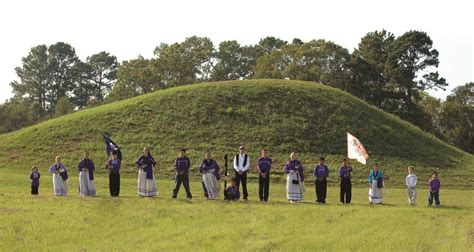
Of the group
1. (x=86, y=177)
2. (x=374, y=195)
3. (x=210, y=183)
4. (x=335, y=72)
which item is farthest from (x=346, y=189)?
(x=335, y=72)

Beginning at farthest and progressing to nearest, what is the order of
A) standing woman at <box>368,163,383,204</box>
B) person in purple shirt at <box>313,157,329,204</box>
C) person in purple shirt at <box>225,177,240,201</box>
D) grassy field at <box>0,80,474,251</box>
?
standing woman at <box>368,163,383,204</box> < person in purple shirt at <box>313,157,329,204</box> < person in purple shirt at <box>225,177,240,201</box> < grassy field at <box>0,80,474,251</box>

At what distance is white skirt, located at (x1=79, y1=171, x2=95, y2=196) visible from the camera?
68.7 feet

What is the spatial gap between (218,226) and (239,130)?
26.7 meters

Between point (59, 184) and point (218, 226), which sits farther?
point (59, 184)

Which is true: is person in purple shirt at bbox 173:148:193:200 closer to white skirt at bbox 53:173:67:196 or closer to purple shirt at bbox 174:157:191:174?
purple shirt at bbox 174:157:191:174

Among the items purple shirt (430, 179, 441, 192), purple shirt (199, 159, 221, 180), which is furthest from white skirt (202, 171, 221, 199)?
purple shirt (430, 179, 441, 192)

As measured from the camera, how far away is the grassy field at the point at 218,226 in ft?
45.4

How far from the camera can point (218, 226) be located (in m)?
15.5

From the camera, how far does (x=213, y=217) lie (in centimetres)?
1653

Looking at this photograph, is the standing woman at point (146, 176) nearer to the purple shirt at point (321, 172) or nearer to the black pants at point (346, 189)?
the purple shirt at point (321, 172)

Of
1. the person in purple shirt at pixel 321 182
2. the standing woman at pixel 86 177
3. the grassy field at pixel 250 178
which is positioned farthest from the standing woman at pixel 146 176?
the person in purple shirt at pixel 321 182

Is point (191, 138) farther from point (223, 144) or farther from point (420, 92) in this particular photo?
point (420, 92)

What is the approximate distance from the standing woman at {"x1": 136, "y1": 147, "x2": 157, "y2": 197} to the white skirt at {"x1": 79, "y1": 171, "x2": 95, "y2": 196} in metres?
1.78

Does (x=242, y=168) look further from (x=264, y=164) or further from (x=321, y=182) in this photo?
(x=321, y=182)
